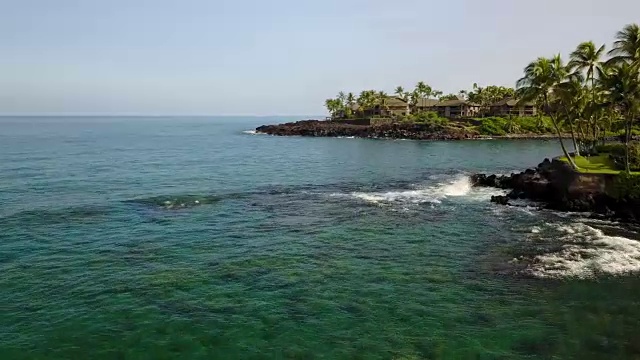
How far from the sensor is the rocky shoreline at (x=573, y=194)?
126 ft

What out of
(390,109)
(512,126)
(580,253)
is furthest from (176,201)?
(390,109)

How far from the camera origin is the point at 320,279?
25688 millimetres

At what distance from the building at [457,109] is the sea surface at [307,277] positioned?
120 m

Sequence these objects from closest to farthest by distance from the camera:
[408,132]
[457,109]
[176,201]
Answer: [176,201] < [408,132] < [457,109]

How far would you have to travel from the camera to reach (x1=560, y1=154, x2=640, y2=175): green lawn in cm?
4175

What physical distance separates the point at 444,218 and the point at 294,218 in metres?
12.2

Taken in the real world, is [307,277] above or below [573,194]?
below

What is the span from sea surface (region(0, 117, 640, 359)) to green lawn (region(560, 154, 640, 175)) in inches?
216

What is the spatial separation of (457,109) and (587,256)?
143m

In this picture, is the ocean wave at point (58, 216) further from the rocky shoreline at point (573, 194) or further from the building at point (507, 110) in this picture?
the building at point (507, 110)

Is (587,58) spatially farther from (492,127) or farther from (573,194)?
(492,127)

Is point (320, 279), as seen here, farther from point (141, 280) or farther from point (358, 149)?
point (358, 149)

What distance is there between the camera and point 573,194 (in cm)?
4178

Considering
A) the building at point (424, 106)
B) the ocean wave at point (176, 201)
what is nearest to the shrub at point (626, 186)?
the ocean wave at point (176, 201)
